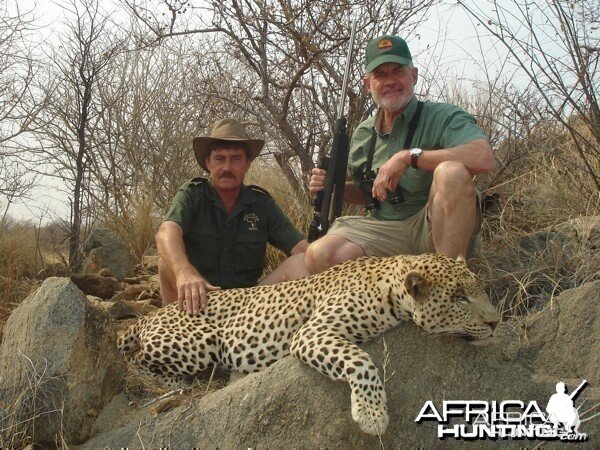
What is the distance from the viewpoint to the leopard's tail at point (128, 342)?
5430 millimetres

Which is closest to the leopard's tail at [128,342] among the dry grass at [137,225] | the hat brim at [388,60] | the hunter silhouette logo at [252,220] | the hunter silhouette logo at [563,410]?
the hunter silhouette logo at [252,220]

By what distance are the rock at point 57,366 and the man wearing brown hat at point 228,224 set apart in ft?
4.09

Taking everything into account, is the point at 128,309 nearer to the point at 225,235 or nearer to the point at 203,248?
the point at 203,248

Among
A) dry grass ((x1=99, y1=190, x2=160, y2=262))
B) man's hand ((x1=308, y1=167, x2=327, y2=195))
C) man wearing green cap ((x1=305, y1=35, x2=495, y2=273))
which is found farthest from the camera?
dry grass ((x1=99, y1=190, x2=160, y2=262))

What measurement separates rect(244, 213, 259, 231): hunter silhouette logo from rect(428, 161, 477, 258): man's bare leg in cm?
187

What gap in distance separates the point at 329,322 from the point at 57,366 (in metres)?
1.79

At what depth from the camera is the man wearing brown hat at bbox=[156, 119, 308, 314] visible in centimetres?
619

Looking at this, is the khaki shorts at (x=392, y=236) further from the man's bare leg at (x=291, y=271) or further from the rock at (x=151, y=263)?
the rock at (x=151, y=263)

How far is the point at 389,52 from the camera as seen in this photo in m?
5.66

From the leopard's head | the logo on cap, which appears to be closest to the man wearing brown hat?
the logo on cap

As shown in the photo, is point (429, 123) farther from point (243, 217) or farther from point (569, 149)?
point (569, 149)

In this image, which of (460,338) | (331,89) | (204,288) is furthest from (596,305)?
(331,89)

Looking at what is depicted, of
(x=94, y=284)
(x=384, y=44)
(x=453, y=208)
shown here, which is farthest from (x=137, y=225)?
(x=453, y=208)

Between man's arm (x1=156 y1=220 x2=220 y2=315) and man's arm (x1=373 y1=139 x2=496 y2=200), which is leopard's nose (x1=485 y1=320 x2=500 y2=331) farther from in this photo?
man's arm (x1=156 y1=220 x2=220 y2=315)
